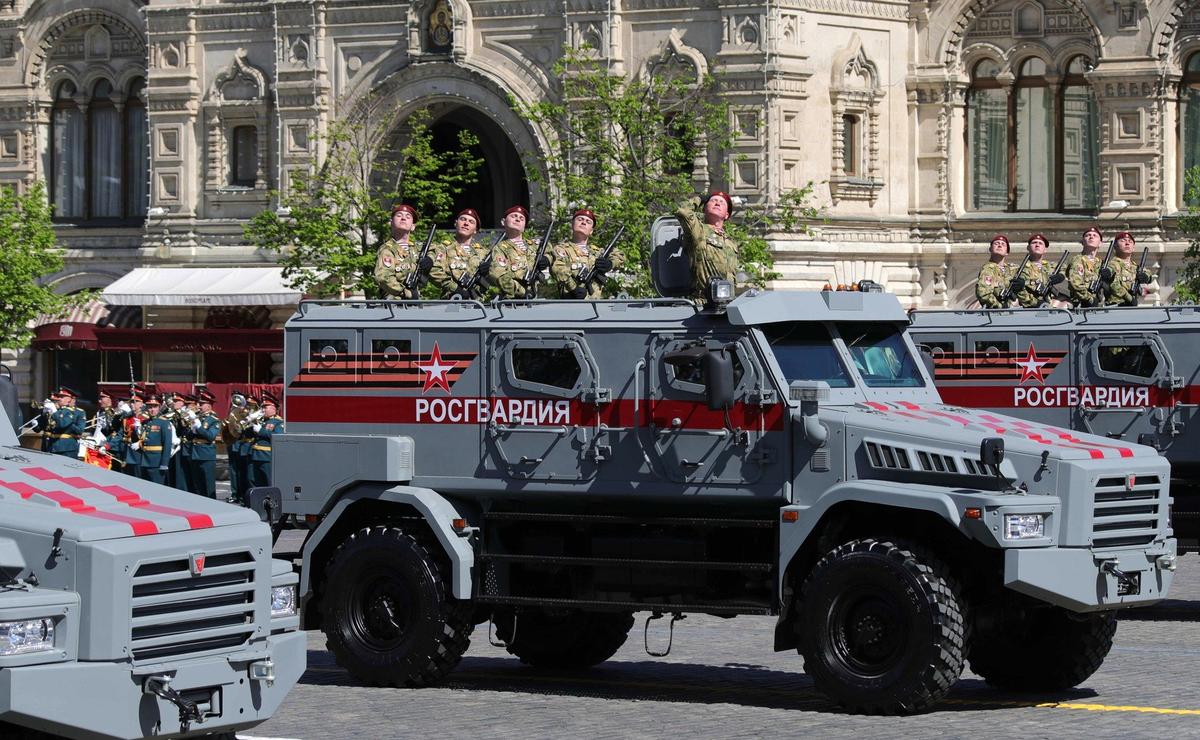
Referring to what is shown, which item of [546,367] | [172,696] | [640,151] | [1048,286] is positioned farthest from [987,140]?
[172,696]

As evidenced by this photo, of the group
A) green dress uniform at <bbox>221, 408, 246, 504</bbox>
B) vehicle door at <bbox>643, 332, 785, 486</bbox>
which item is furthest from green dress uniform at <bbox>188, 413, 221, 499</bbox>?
vehicle door at <bbox>643, 332, 785, 486</bbox>

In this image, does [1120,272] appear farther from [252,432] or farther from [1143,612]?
[252,432]

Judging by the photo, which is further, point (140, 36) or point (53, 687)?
point (140, 36)

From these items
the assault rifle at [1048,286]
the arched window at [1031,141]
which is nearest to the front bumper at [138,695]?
the assault rifle at [1048,286]

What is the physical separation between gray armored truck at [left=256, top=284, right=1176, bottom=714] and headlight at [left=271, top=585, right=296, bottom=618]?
3876 mm

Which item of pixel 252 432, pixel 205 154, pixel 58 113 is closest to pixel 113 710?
pixel 252 432

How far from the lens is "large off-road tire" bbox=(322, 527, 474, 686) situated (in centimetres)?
1488

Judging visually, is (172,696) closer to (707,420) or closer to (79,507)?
(79,507)

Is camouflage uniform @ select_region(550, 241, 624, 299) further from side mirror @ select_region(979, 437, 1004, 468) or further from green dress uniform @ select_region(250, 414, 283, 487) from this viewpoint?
green dress uniform @ select_region(250, 414, 283, 487)

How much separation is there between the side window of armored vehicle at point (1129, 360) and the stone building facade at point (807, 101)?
1943cm

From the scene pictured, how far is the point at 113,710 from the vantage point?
9.78 meters

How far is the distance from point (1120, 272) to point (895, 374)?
9.28m

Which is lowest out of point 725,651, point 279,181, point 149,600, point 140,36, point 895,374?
point 725,651

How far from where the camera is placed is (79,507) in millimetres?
10328
